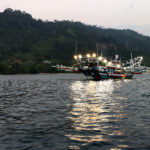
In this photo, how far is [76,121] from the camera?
2473 cm

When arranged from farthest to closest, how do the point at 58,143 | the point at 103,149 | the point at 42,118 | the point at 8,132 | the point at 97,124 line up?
the point at 42,118
the point at 97,124
the point at 8,132
the point at 58,143
the point at 103,149

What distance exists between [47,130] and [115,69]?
449ft

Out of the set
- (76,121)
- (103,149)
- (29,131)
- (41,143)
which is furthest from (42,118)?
(103,149)

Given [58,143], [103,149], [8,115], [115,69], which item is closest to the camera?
[103,149]

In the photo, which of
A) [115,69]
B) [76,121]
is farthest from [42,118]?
[115,69]

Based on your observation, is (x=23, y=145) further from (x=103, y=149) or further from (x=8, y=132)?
(x=103, y=149)

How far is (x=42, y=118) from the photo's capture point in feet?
86.6

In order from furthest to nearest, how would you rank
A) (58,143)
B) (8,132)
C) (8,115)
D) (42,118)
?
1. (8,115)
2. (42,118)
3. (8,132)
4. (58,143)

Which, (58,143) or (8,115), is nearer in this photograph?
(58,143)

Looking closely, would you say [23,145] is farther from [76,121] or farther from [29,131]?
[76,121]

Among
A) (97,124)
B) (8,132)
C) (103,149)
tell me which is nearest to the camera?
(103,149)

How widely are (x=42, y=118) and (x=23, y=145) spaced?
9.22 m

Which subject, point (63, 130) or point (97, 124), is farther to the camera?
point (97, 124)

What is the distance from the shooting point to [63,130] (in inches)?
832
